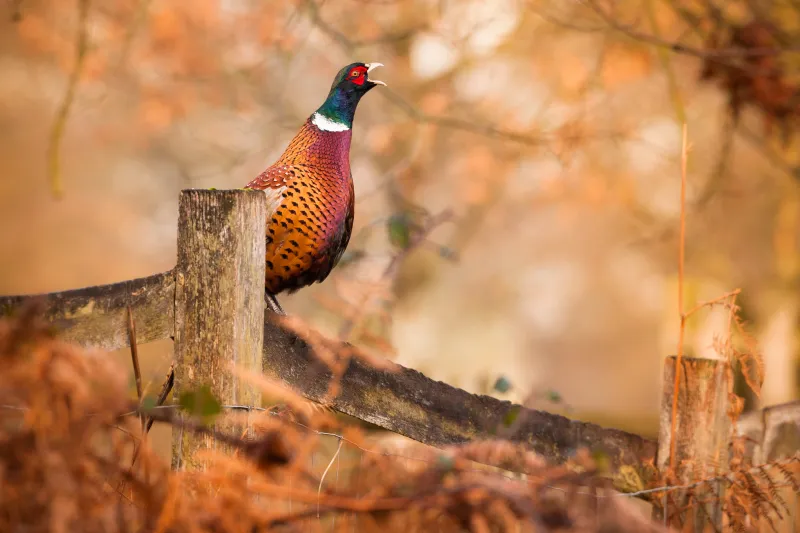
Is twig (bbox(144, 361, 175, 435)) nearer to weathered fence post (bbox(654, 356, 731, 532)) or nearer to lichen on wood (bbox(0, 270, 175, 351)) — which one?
lichen on wood (bbox(0, 270, 175, 351))

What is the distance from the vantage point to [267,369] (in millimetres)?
1871

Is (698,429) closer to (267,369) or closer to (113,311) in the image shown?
(267,369)

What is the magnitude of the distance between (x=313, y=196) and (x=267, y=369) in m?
0.53

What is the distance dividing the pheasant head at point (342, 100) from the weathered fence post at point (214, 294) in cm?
60

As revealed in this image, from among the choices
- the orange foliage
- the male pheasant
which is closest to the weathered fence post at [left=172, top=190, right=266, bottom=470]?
the male pheasant

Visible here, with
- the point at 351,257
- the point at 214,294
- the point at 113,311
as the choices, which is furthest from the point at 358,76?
the point at 351,257

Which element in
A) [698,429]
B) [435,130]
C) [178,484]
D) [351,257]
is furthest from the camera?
[435,130]

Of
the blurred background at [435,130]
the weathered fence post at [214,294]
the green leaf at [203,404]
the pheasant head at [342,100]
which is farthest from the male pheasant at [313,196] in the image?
the green leaf at [203,404]

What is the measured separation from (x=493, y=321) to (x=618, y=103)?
923cm

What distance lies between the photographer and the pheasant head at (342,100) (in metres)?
2.28

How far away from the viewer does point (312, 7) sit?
390 centimetres

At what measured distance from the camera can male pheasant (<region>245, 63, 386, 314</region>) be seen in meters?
2.13

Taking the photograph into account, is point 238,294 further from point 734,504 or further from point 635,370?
point 635,370

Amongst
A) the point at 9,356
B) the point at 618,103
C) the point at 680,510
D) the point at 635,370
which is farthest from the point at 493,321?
the point at 9,356
